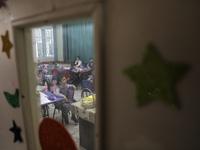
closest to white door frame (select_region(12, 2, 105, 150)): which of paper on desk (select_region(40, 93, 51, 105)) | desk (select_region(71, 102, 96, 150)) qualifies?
desk (select_region(71, 102, 96, 150))

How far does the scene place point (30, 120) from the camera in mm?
1495

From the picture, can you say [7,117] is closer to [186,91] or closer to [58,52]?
[186,91]

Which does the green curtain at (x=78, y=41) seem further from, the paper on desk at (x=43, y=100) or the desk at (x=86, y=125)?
the desk at (x=86, y=125)

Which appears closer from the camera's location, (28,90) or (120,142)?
(120,142)

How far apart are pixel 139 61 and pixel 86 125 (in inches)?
86.0

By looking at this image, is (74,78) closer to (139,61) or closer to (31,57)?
(31,57)

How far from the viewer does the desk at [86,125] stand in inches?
97.8

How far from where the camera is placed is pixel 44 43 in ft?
28.8

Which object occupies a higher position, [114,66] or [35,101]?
[114,66]

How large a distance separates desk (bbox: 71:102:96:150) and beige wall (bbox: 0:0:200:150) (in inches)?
67.2

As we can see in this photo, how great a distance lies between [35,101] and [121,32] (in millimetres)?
1168

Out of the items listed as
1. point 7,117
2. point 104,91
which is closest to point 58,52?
point 7,117

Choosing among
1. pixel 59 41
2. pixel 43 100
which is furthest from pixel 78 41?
pixel 43 100

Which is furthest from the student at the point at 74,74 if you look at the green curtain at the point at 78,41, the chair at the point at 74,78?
the green curtain at the point at 78,41
